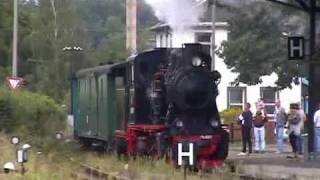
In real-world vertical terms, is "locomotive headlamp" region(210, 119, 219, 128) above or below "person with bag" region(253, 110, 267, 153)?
above

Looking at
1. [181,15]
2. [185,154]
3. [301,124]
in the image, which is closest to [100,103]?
[181,15]

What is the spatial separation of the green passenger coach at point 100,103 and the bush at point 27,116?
1.08m

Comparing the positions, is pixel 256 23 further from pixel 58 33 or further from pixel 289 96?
pixel 58 33

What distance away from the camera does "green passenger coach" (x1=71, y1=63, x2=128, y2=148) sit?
21341 millimetres

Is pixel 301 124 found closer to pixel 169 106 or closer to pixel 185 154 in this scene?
pixel 169 106

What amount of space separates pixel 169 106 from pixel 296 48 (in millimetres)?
4408

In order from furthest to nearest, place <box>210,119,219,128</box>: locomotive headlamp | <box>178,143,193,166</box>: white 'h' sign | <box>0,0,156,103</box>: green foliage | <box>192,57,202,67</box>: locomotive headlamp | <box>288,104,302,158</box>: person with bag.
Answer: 1. <box>0,0,156,103</box>: green foliage
2. <box>288,104,302,158</box>: person with bag
3. <box>210,119,219,128</box>: locomotive headlamp
4. <box>192,57,202,67</box>: locomotive headlamp
5. <box>178,143,193,166</box>: white 'h' sign

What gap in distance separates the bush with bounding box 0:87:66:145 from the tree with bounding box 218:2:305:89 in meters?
8.42

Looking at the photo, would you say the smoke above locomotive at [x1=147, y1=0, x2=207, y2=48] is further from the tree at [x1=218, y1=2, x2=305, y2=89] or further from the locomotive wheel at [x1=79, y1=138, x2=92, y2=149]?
the tree at [x1=218, y1=2, x2=305, y2=89]

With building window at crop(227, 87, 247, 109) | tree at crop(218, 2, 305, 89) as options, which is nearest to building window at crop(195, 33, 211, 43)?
tree at crop(218, 2, 305, 89)

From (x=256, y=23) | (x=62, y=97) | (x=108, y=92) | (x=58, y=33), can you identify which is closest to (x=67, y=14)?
(x=58, y=33)

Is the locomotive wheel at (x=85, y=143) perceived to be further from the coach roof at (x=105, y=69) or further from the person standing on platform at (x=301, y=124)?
the person standing on platform at (x=301, y=124)

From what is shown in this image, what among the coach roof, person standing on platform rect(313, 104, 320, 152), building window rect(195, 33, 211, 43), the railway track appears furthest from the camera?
building window rect(195, 33, 211, 43)

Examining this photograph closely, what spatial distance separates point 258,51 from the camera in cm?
3794
